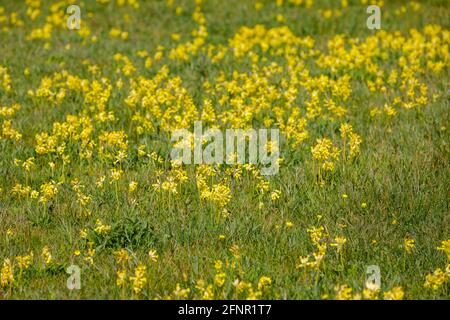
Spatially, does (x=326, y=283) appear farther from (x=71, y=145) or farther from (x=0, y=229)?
(x=71, y=145)

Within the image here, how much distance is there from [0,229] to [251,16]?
918cm

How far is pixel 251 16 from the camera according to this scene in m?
14.4

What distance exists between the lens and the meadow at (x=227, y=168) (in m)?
5.48

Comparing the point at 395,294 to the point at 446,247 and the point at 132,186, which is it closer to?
the point at 446,247

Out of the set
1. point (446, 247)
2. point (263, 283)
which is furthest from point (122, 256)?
point (446, 247)

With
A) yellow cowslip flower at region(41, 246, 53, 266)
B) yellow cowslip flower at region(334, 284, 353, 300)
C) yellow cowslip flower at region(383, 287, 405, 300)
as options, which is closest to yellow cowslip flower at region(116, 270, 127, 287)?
yellow cowslip flower at region(41, 246, 53, 266)

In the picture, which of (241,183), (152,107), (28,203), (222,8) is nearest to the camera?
(28,203)

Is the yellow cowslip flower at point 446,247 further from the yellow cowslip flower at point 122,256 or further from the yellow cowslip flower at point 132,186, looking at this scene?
the yellow cowslip flower at point 132,186

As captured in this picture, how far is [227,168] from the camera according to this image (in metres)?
7.27

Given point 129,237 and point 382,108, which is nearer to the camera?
point 129,237

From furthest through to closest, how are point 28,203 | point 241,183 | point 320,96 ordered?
point 320,96
point 241,183
point 28,203

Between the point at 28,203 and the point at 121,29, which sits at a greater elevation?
the point at 121,29

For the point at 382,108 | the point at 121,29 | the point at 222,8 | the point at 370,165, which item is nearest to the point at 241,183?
the point at 370,165

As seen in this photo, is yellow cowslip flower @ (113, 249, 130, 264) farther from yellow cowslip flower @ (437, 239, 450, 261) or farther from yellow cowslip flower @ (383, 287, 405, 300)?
yellow cowslip flower @ (437, 239, 450, 261)
